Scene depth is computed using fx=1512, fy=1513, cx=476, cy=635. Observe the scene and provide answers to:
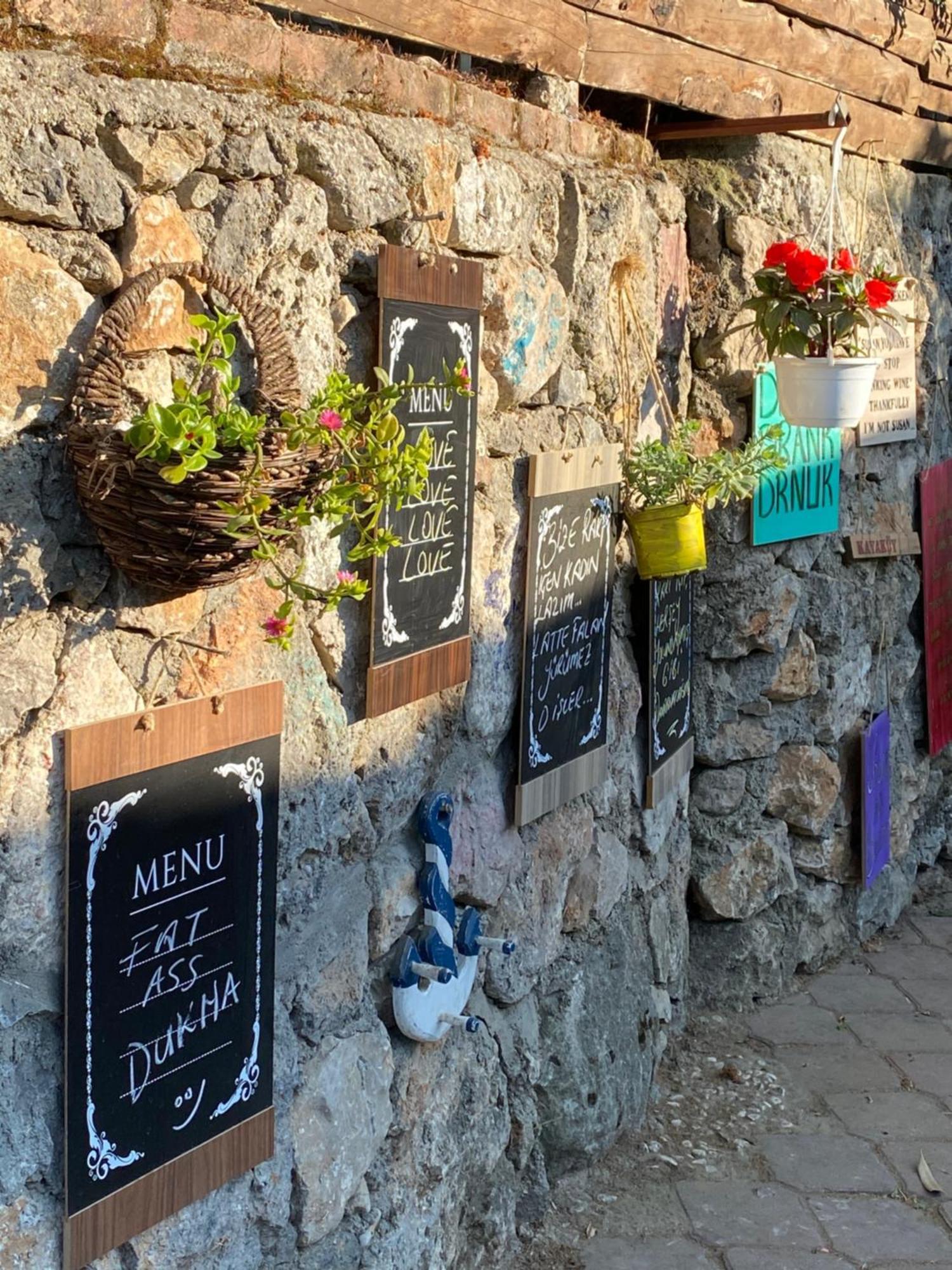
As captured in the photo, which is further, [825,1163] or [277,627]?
[825,1163]

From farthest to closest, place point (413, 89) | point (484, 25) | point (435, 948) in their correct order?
point (484, 25) < point (435, 948) < point (413, 89)

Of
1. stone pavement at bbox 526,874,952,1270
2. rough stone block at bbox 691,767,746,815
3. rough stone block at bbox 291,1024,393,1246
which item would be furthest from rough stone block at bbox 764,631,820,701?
rough stone block at bbox 291,1024,393,1246

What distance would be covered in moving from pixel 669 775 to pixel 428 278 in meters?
1.97

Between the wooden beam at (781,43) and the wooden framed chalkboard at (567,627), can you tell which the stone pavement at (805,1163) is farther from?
the wooden beam at (781,43)

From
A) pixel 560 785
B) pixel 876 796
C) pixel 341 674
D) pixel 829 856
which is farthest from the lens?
pixel 876 796

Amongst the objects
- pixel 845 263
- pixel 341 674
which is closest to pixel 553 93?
pixel 845 263

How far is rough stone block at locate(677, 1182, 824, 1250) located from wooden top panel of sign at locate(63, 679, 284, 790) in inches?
77.5

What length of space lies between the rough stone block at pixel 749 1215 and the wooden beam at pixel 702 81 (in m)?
2.75

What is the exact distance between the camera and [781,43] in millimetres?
4320

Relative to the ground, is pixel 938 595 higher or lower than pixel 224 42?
lower

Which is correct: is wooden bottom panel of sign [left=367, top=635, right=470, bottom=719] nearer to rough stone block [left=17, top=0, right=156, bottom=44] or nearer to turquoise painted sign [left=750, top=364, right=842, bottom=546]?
rough stone block [left=17, top=0, right=156, bottom=44]

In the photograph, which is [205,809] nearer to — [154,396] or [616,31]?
[154,396]

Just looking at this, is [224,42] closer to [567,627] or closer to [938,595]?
[567,627]

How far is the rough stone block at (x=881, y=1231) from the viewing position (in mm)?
3604
